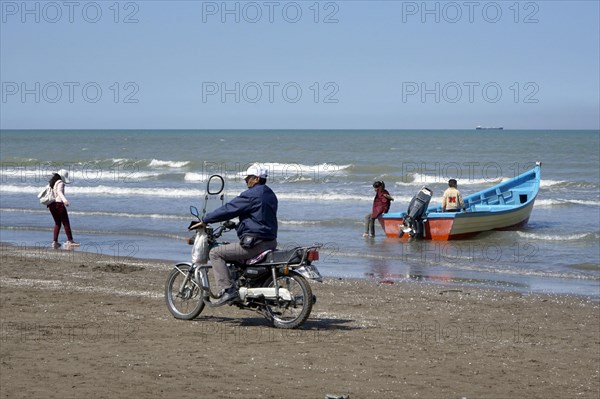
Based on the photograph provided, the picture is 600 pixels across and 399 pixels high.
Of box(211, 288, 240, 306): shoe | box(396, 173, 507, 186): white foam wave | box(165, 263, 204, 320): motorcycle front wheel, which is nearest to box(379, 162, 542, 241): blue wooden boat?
box(165, 263, 204, 320): motorcycle front wheel

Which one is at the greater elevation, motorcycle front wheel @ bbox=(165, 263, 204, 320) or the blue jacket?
the blue jacket

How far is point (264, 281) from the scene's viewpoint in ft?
27.8

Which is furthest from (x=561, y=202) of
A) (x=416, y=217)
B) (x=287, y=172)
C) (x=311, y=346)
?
(x=311, y=346)

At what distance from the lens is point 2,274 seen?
39.4ft

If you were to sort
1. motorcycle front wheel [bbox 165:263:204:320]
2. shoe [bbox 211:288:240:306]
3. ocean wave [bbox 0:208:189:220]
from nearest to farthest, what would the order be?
shoe [bbox 211:288:240:306], motorcycle front wheel [bbox 165:263:204:320], ocean wave [bbox 0:208:189:220]

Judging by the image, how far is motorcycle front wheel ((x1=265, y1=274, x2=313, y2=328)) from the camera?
8.26 metres

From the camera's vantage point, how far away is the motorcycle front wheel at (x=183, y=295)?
8.87 m

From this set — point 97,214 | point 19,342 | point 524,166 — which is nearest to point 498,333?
point 19,342

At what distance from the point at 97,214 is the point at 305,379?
59.1 feet

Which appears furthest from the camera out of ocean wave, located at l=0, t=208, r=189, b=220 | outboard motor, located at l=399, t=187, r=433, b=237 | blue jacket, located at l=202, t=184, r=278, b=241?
ocean wave, located at l=0, t=208, r=189, b=220

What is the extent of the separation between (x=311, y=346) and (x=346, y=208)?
1845cm

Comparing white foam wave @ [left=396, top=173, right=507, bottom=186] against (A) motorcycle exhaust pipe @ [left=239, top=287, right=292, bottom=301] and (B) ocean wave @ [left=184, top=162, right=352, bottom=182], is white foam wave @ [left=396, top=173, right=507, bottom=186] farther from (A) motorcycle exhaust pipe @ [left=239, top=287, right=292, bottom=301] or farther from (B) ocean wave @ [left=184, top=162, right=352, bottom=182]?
(A) motorcycle exhaust pipe @ [left=239, top=287, right=292, bottom=301]

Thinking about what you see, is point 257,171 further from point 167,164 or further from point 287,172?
point 167,164

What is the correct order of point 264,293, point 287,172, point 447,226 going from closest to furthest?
point 264,293 → point 447,226 → point 287,172
